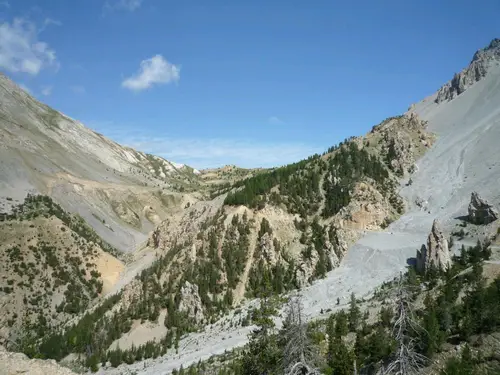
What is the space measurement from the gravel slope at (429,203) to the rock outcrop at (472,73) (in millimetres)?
3029

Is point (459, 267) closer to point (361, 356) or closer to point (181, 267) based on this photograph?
point (361, 356)

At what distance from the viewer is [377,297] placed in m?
36.5

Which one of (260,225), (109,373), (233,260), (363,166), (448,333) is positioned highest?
(363,166)

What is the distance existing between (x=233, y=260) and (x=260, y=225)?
636 cm

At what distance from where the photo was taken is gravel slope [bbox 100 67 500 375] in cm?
3925

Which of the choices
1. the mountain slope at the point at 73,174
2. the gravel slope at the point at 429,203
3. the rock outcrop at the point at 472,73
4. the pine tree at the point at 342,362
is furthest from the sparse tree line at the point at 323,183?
the mountain slope at the point at 73,174

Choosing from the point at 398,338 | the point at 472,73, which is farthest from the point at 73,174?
the point at 398,338

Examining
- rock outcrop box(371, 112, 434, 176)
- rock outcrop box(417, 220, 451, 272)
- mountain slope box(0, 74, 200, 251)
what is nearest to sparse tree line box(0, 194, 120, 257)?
mountain slope box(0, 74, 200, 251)

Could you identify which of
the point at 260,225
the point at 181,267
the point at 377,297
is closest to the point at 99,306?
the point at 181,267

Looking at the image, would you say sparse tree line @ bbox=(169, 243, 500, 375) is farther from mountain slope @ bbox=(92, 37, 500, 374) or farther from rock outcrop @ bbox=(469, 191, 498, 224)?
rock outcrop @ bbox=(469, 191, 498, 224)

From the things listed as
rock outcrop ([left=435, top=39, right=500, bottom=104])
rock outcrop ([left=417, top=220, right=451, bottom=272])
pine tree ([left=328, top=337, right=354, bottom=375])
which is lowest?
pine tree ([left=328, top=337, right=354, bottom=375])

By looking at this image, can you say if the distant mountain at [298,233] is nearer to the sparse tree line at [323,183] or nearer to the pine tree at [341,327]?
the sparse tree line at [323,183]

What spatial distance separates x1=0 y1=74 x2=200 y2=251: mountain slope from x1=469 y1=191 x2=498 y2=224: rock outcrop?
72.2 m

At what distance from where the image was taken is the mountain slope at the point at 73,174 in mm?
97938
